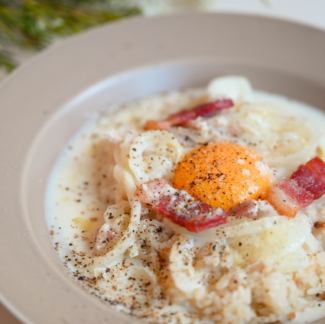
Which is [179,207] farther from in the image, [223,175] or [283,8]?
[283,8]

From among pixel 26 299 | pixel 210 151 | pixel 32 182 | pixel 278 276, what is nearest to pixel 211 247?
pixel 278 276

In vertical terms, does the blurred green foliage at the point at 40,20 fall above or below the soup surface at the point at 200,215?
above

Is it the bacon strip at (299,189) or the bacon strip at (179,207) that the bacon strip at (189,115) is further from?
the bacon strip at (299,189)

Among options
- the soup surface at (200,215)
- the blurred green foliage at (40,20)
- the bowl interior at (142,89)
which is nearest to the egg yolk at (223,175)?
the soup surface at (200,215)

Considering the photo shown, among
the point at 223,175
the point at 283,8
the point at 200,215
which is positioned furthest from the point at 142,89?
the point at 283,8

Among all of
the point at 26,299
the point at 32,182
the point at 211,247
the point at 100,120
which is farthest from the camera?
the point at 100,120

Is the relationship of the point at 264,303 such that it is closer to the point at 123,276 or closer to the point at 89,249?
the point at 123,276

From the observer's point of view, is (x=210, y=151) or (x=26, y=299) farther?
(x=210, y=151)
